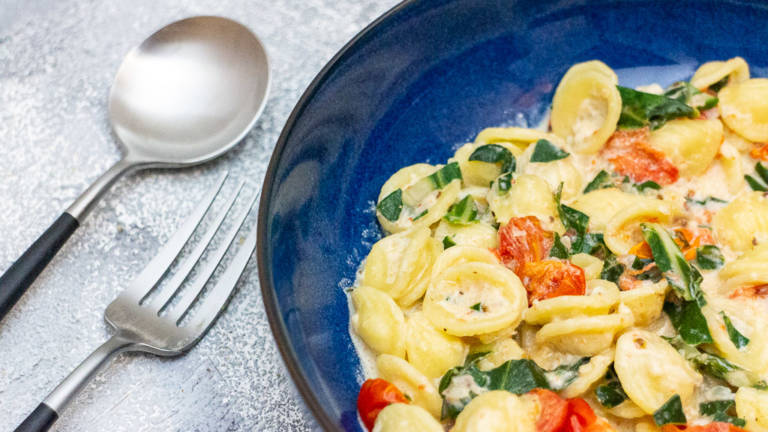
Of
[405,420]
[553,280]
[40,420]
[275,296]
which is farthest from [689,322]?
[40,420]

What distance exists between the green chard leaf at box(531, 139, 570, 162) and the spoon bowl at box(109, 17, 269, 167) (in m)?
0.79

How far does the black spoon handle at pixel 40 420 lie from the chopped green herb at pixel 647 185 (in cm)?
146

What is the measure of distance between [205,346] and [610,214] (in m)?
1.02

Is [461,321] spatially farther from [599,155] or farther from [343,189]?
[599,155]

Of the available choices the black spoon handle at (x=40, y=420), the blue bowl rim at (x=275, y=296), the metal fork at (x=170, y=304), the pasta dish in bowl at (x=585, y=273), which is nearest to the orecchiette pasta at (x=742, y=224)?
the pasta dish in bowl at (x=585, y=273)

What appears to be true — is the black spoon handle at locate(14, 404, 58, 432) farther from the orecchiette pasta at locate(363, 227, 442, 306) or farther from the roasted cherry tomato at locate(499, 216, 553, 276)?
the roasted cherry tomato at locate(499, 216, 553, 276)

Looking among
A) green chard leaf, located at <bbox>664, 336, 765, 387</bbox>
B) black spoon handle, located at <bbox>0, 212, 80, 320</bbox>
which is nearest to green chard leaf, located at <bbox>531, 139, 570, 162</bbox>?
green chard leaf, located at <bbox>664, 336, 765, 387</bbox>

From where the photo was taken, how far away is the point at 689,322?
5.06 ft

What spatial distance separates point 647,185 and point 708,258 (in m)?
0.25

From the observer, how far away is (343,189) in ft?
5.96

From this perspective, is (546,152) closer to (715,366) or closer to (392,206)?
(392,206)

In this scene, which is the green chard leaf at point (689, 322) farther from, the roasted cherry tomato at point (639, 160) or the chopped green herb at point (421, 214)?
the chopped green herb at point (421, 214)

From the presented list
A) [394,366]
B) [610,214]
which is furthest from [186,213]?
[610,214]

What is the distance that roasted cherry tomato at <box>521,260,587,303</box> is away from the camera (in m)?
1.57
